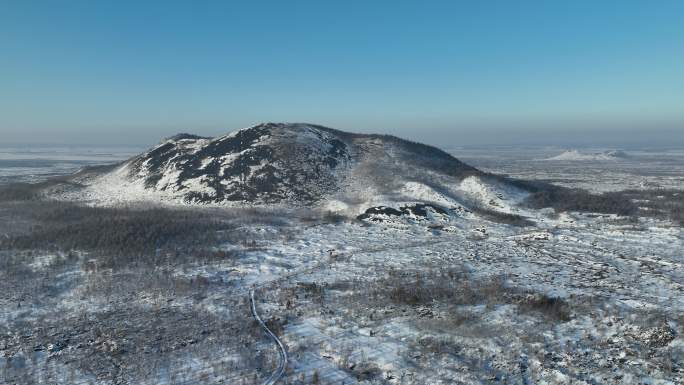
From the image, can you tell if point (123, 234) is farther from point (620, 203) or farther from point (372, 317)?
point (620, 203)

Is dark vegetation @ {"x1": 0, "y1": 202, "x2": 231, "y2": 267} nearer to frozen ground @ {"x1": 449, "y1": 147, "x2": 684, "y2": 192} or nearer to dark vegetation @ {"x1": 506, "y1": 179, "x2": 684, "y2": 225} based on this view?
dark vegetation @ {"x1": 506, "y1": 179, "x2": 684, "y2": 225}

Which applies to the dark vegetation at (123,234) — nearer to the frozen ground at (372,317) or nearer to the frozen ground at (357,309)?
the frozen ground at (357,309)

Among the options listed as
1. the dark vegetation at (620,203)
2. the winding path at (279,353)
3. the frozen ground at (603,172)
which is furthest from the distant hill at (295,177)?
the frozen ground at (603,172)

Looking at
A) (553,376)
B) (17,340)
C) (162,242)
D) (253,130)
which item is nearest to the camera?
(553,376)

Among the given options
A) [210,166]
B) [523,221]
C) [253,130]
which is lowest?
[523,221]

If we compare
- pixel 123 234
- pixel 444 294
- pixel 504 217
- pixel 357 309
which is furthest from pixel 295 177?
pixel 357 309

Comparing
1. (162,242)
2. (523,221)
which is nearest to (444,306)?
(162,242)

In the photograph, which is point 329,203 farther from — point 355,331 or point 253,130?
point 355,331

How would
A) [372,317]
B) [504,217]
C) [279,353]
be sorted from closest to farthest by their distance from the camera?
[279,353] < [372,317] < [504,217]

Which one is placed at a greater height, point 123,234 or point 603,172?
point 123,234
